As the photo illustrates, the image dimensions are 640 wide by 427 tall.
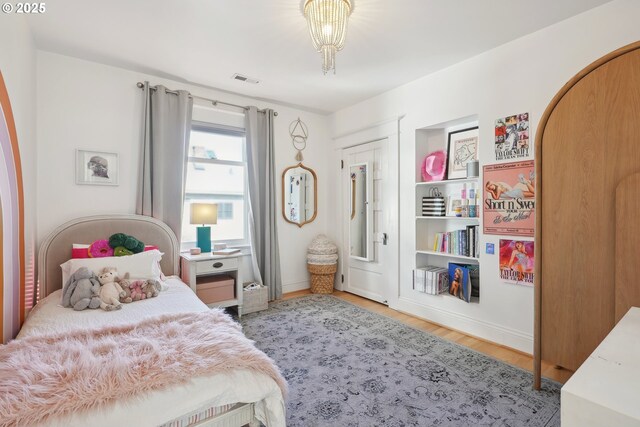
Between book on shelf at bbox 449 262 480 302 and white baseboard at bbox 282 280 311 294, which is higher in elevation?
book on shelf at bbox 449 262 480 302

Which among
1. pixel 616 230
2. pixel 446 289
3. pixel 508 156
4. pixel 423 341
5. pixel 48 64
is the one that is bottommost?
pixel 423 341

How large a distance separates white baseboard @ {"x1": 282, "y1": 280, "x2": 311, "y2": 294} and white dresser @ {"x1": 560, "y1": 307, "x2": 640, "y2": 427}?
371 centimetres

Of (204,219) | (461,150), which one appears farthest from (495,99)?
(204,219)

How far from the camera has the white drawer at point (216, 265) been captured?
3.21 metres

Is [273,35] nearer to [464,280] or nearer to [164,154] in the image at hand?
[164,154]

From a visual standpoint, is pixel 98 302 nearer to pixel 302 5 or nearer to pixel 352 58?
pixel 302 5

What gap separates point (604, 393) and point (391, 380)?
163cm

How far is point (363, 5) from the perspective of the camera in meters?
2.15

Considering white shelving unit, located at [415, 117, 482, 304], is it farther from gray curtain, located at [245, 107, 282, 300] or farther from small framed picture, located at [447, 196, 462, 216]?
gray curtain, located at [245, 107, 282, 300]

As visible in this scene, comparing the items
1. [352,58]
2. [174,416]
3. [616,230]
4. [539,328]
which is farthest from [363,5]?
[174,416]

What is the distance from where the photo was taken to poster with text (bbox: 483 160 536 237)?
2.55 m

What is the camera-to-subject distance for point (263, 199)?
400 cm

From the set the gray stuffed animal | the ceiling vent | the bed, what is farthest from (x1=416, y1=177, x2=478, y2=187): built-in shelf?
the gray stuffed animal

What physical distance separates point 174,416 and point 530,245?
272cm
